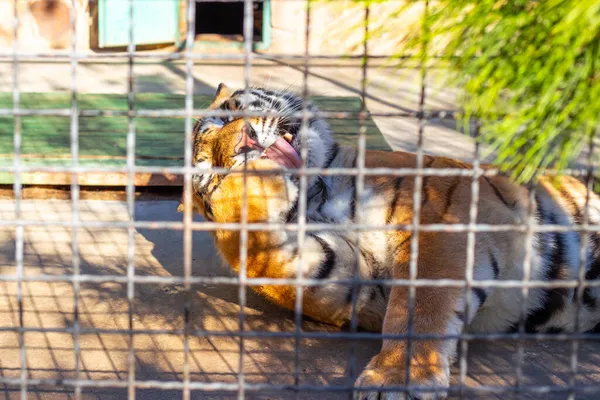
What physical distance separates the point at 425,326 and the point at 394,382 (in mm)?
244

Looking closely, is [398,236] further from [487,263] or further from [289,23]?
[289,23]

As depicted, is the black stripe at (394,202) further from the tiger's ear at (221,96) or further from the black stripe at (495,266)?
the tiger's ear at (221,96)

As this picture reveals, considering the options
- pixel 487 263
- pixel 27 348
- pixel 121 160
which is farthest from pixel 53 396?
pixel 121 160

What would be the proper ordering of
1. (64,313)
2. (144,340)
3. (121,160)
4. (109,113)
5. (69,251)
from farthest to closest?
(121,160), (69,251), (64,313), (144,340), (109,113)

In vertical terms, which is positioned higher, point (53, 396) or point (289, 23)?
point (289, 23)

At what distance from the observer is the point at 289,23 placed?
298 inches

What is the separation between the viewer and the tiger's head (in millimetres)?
2635

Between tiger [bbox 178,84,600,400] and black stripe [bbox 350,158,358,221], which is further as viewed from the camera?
black stripe [bbox 350,158,358,221]

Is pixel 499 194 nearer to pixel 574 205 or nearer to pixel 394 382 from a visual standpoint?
pixel 574 205

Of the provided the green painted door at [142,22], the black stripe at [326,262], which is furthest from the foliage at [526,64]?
the green painted door at [142,22]

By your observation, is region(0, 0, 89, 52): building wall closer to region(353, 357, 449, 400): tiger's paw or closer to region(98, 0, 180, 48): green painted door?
region(98, 0, 180, 48): green painted door

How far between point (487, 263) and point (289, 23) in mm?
5570

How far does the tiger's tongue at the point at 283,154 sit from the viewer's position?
Answer: 8.41ft

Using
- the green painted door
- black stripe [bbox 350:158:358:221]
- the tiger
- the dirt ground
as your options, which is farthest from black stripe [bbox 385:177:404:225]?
the green painted door
